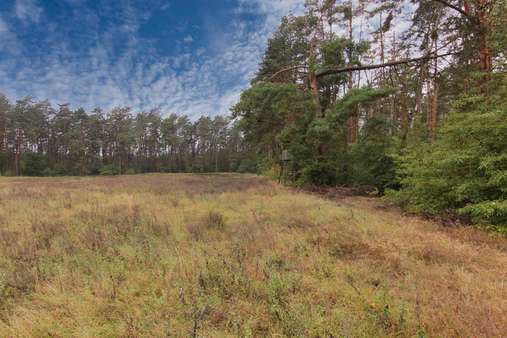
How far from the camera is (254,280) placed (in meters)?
3.00

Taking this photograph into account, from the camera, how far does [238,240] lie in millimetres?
4559

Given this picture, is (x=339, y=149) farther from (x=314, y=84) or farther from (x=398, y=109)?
(x=398, y=109)

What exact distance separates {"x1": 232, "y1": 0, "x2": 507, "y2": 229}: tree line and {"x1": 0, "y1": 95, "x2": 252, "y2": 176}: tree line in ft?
72.3

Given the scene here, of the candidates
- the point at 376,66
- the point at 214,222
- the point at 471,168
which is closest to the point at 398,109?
the point at 376,66

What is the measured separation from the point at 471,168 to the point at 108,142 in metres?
67.6

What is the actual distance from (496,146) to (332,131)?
771 cm

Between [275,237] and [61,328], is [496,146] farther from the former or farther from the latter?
[61,328]

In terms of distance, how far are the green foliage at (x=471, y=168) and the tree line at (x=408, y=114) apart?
3 cm

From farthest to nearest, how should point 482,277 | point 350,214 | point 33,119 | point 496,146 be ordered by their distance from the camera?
1. point 33,119
2. point 350,214
3. point 496,146
4. point 482,277

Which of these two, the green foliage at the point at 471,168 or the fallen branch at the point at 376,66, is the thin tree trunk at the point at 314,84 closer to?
the fallen branch at the point at 376,66

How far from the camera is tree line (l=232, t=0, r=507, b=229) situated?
5.59 metres

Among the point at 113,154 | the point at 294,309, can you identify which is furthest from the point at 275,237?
the point at 113,154

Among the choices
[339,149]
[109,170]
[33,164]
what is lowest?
[109,170]

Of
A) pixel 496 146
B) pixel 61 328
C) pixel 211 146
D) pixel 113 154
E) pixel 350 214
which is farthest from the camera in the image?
pixel 211 146
